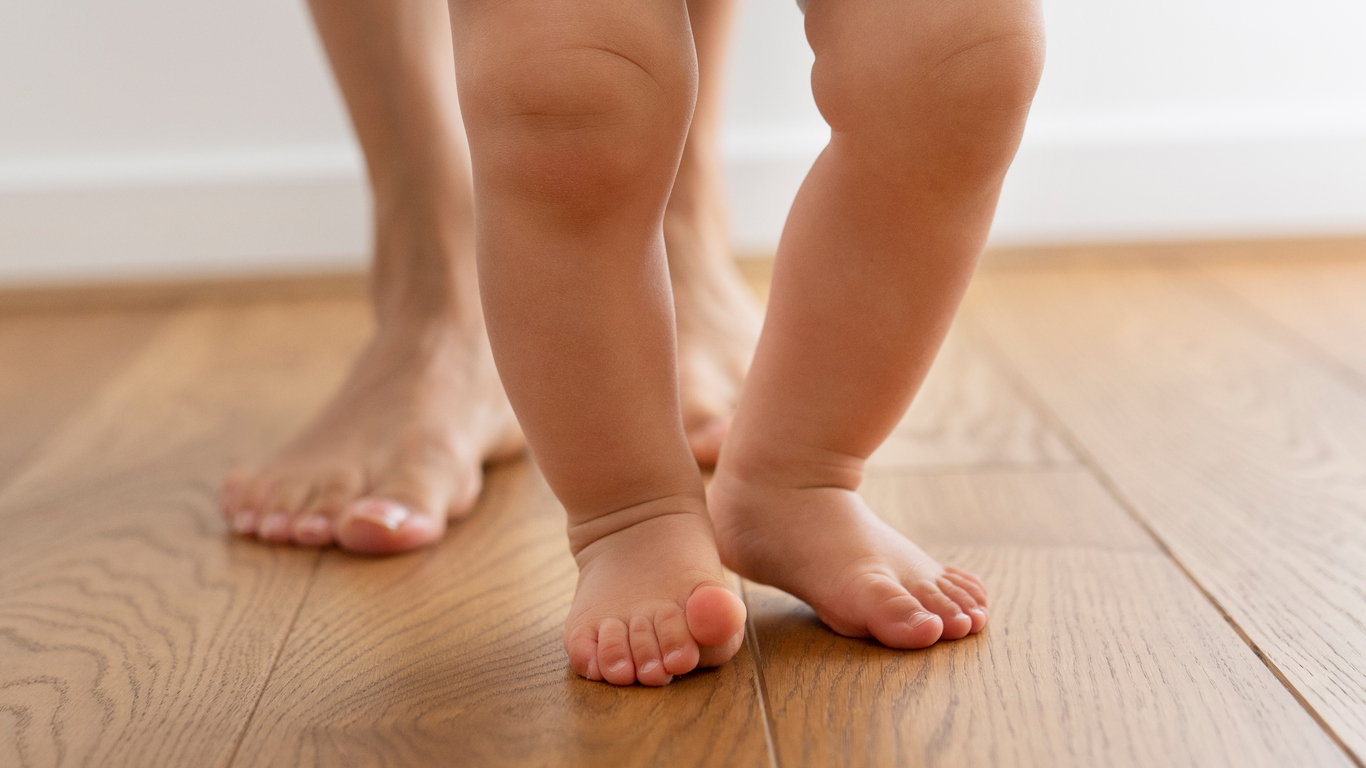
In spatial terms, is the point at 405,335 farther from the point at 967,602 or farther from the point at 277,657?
the point at 967,602

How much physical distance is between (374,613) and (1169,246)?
1211 millimetres

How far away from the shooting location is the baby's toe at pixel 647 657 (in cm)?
54

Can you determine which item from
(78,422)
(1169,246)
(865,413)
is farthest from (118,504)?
(1169,246)

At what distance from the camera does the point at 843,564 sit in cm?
59

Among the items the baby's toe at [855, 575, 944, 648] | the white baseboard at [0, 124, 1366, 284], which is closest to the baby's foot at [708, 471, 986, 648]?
the baby's toe at [855, 575, 944, 648]

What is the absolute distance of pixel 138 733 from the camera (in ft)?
1.70

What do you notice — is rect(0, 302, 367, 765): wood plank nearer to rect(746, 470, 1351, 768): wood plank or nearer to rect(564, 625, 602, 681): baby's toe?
rect(564, 625, 602, 681): baby's toe

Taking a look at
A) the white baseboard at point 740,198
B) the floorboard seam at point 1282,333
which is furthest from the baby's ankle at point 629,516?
the white baseboard at point 740,198

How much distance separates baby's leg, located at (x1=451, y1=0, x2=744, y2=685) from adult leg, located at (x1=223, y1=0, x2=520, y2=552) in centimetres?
22

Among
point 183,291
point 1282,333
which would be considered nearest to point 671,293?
point 1282,333

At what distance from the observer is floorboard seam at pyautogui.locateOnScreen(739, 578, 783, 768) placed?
1.60 ft

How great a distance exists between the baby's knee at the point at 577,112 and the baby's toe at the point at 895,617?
0.71 feet

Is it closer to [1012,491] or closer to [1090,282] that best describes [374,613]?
[1012,491]

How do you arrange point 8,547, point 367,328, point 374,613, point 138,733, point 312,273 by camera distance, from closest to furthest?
point 138,733 → point 374,613 → point 8,547 → point 367,328 → point 312,273
